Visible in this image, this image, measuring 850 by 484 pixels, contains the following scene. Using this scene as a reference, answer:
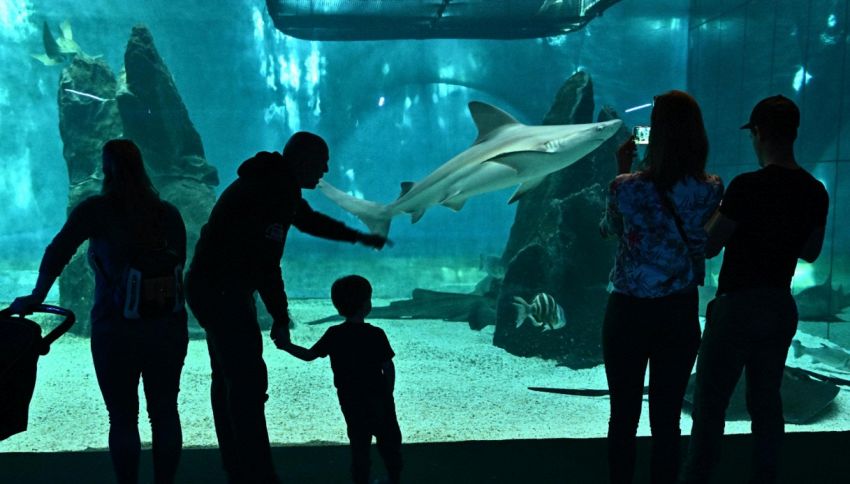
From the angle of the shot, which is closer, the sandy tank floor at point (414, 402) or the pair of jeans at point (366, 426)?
the pair of jeans at point (366, 426)

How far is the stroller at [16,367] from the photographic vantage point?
7.18 ft

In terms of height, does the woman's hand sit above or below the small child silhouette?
above

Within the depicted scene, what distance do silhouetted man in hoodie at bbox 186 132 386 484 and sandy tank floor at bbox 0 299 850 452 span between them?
1.72 m

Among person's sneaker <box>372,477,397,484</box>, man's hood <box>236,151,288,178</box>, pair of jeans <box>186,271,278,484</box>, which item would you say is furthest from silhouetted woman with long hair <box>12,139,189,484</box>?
person's sneaker <box>372,477,397,484</box>

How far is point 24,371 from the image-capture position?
87.8 inches

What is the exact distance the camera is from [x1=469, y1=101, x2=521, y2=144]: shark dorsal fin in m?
5.38

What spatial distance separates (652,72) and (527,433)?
27.5 m

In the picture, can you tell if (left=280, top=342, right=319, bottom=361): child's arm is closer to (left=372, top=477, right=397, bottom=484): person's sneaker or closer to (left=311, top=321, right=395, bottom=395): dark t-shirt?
(left=311, top=321, right=395, bottom=395): dark t-shirt

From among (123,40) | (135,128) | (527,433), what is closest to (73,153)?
(135,128)

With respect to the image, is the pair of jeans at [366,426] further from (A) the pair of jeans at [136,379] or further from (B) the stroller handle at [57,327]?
(B) the stroller handle at [57,327]

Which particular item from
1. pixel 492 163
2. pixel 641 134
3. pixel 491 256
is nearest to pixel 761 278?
pixel 641 134

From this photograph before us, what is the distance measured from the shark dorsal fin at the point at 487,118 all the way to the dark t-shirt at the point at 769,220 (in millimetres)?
2936

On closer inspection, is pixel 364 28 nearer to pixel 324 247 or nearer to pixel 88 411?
pixel 88 411

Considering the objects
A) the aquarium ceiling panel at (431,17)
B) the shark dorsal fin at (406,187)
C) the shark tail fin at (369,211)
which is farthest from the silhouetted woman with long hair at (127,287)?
the aquarium ceiling panel at (431,17)
